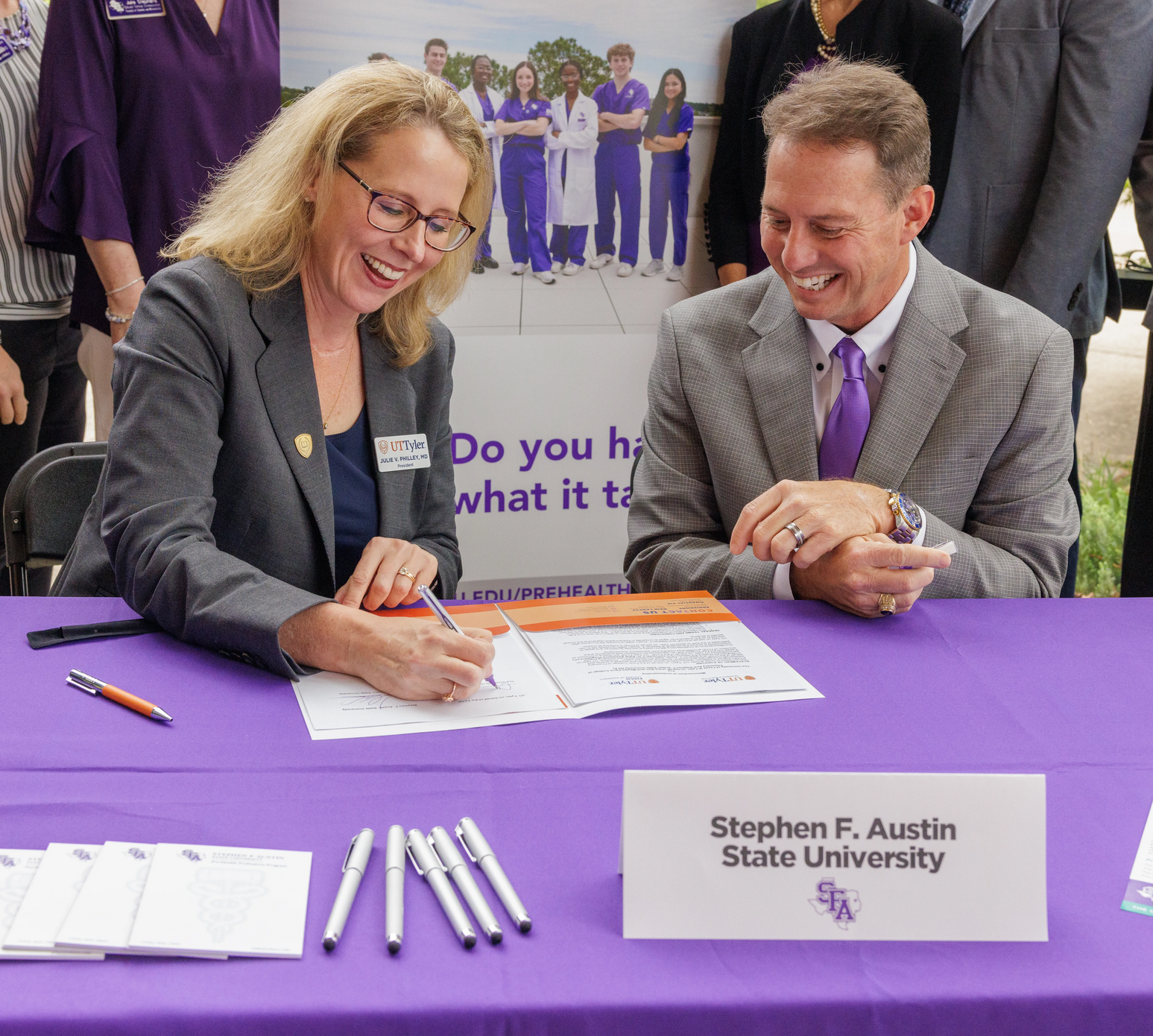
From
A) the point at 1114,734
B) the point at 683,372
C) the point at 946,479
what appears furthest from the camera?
the point at 683,372

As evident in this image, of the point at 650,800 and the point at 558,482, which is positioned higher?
the point at 650,800

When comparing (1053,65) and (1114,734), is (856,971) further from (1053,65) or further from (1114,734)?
(1053,65)

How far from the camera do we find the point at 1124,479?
537 centimetres

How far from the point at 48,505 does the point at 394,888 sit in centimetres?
140

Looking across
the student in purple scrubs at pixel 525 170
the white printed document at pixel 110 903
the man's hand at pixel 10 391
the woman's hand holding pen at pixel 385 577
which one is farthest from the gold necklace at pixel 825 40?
the white printed document at pixel 110 903

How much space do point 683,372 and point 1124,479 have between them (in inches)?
164

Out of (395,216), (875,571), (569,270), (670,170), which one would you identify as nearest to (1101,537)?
(670,170)

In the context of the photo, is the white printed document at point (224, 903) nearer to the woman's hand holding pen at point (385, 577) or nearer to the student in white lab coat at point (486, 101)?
the woman's hand holding pen at point (385, 577)

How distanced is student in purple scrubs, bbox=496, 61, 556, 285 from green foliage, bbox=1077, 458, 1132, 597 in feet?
7.83

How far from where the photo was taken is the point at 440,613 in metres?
1.40

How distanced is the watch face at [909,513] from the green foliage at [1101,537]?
283 cm

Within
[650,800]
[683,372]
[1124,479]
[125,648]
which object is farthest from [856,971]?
[1124,479]

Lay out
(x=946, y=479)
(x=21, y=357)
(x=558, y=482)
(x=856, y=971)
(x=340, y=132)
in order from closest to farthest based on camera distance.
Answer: (x=856, y=971)
(x=340, y=132)
(x=946, y=479)
(x=21, y=357)
(x=558, y=482)

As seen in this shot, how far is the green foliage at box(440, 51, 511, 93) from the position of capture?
3.15 m
